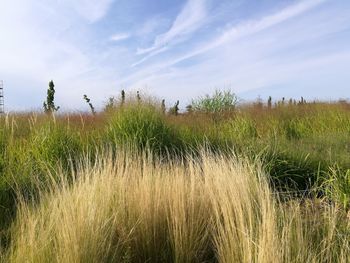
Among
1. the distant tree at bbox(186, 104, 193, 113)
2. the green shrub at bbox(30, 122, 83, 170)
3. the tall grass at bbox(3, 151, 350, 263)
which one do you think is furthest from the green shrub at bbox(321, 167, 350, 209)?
the distant tree at bbox(186, 104, 193, 113)

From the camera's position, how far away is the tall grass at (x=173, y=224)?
2771 mm

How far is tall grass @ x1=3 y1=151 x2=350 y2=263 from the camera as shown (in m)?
2.77

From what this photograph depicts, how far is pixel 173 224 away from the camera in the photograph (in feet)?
11.3

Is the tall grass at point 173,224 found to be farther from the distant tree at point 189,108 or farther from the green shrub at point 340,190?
the distant tree at point 189,108

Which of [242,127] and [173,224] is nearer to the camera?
Result: [173,224]

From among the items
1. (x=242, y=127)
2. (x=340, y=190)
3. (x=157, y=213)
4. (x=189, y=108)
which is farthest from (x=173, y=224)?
(x=189, y=108)

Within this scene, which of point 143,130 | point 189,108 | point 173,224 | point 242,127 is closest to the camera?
point 173,224

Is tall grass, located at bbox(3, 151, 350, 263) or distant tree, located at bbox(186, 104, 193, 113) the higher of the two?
distant tree, located at bbox(186, 104, 193, 113)

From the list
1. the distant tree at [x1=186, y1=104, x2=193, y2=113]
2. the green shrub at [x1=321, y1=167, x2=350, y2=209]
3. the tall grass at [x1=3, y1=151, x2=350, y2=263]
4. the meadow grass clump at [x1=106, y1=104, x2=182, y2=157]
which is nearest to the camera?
the tall grass at [x1=3, y1=151, x2=350, y2=263]

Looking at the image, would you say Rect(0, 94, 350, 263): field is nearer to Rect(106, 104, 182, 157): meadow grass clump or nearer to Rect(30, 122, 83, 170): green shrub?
Rect(30, 122, 83, 170): green shrub

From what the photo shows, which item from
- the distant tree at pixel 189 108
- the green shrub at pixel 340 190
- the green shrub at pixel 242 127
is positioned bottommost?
the green shrub at pixel 340 190

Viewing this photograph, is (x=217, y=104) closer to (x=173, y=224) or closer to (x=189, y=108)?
(x=189, y=108)

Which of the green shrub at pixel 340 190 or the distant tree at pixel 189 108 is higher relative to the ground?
the distant tree at pixel 189 108

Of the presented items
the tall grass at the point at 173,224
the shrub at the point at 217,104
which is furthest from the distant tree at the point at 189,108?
the tall grass at the point at 173,224
